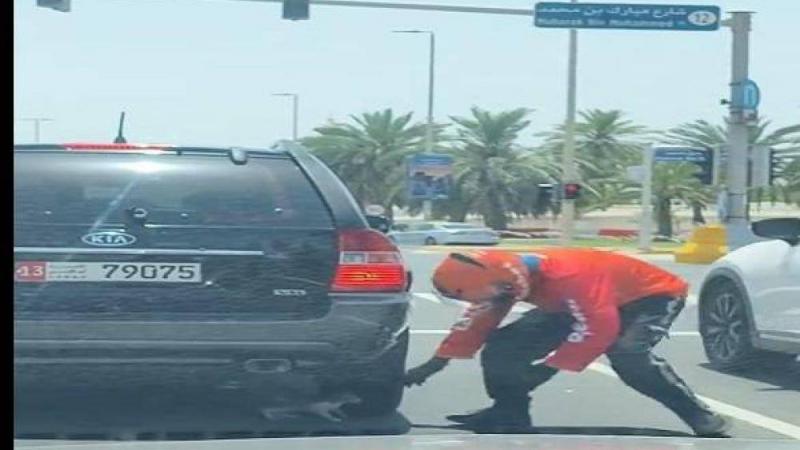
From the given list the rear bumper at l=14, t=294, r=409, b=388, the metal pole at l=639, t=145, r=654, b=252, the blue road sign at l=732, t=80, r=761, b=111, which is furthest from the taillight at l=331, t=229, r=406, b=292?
the blue road sign at l=732, t=80, r=761, b=111

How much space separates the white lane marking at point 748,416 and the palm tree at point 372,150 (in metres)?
1.29

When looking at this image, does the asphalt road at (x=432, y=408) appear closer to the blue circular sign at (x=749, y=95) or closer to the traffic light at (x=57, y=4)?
the blue circular sign at (x=749, y=95)

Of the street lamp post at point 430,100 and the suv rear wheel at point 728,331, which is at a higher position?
the street lamp post at point 430,100

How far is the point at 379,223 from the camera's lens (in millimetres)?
6641

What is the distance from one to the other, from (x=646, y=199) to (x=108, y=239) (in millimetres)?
3329

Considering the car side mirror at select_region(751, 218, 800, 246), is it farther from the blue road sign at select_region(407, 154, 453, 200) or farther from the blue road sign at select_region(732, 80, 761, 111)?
the blue road sign at select_region(407, 154, 453, 200)

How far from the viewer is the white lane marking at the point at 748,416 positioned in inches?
283

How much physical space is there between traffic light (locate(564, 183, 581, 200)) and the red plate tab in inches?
111

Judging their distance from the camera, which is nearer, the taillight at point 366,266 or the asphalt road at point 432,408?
the taillight at point 366,266

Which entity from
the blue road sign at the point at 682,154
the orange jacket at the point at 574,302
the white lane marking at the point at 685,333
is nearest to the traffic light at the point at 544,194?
the orange jacket at the point at 574,302

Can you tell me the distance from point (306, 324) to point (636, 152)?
8.16 ft

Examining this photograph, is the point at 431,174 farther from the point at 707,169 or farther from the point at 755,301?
the point at 755,301

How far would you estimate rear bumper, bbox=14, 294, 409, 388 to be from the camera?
6211 millimetres

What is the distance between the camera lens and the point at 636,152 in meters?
8.03
